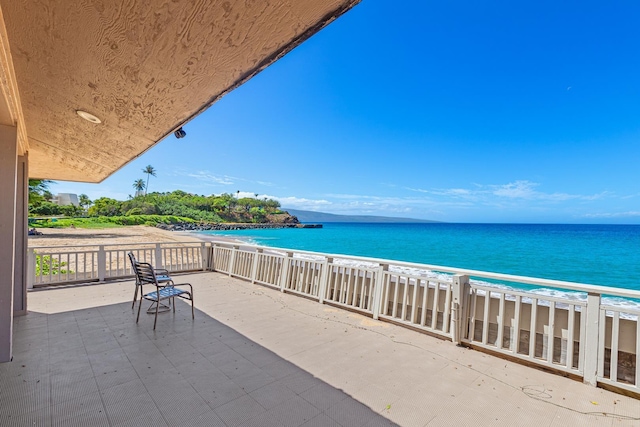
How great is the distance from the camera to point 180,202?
167 feet

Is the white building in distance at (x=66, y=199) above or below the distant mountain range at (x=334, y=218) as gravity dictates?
above

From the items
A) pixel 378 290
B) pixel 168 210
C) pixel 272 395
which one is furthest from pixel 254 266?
pixel 168 210

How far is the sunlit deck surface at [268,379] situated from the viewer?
182cm

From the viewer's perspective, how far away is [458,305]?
9.72 feet

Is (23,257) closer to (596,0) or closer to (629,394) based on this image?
(629,394)

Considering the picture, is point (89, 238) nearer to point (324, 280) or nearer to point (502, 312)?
point (324, 280)

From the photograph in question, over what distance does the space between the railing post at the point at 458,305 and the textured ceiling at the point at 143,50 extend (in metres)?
2.76

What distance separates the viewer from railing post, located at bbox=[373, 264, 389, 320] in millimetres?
3746

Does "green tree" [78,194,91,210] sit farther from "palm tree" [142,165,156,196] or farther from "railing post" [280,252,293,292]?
"railing post" [280,252,293,292]

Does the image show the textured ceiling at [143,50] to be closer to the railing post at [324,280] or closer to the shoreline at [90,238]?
the railing post at [324,280]

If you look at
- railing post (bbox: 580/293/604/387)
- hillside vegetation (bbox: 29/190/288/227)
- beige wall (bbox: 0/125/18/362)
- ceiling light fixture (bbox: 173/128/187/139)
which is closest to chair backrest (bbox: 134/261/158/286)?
beige wall (bbox: 0/125/18/362)

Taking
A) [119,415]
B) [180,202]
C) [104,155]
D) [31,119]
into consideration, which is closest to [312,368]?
[119,415]

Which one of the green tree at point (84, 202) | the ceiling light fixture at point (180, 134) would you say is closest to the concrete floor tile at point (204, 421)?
the ceiling light fixture at point (180, 134)

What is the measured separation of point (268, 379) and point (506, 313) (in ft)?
7.80
